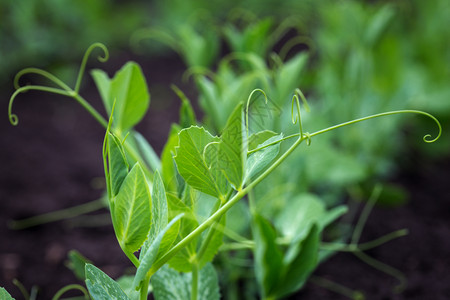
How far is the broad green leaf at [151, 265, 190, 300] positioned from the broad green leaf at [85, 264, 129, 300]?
0.44 ft

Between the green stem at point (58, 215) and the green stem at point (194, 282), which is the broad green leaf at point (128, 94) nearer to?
the green stem at point (194, 282)

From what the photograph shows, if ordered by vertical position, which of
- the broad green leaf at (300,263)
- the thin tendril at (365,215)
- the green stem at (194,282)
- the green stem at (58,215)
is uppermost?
the green stem at (194,282)

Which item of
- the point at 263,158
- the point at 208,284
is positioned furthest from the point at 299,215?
the point at 263,158

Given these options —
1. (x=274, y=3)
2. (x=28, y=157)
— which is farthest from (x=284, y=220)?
(x=274, y=3)

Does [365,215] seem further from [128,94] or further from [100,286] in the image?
[100,286]

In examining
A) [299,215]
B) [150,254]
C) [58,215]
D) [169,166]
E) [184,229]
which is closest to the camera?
[150,254]

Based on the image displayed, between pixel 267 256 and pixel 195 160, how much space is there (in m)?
0.28

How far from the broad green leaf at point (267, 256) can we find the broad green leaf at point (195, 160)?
198 millimetres

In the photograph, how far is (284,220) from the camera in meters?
0.88

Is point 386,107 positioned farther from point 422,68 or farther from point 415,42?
point 415,42

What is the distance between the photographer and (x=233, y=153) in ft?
1.77

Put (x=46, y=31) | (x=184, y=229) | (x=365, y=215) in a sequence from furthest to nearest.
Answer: (x=46, y=31)
(x=365, y=215)
(x=184, y=229)

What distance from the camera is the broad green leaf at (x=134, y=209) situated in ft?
1.74

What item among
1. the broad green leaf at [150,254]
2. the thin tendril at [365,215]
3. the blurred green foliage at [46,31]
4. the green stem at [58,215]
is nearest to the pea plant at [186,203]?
the broad green leaf at [150,254]
